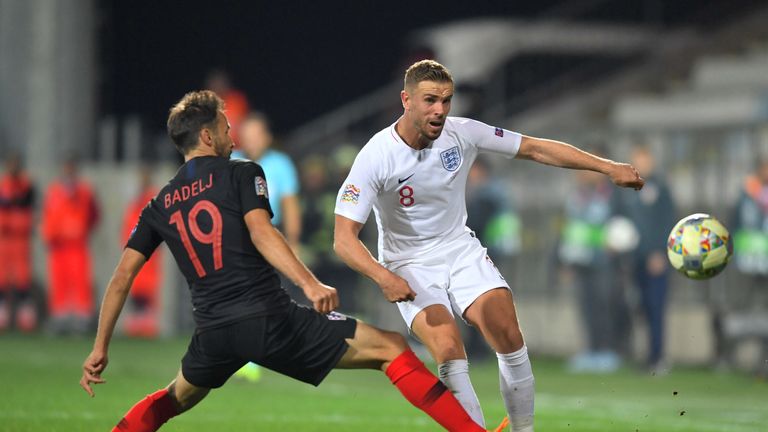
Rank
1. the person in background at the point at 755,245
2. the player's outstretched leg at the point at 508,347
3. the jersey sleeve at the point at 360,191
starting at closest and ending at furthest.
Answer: the jersey sleeve at the point at 360,191 < the player's outstretched leg at the point at 508,347 < the person in background at the point at 755,245

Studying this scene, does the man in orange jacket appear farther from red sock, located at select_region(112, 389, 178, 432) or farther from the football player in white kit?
red sock, located at select_region(112, 389, 178, 432)

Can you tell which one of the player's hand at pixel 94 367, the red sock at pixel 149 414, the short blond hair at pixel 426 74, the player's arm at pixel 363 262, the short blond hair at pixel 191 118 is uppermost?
the short blond hair at pixel 426 74

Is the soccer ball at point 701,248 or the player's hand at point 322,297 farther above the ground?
the soccer ball at point 701,248

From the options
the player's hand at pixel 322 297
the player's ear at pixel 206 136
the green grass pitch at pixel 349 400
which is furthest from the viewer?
the green grass pitch at pixel 349 400

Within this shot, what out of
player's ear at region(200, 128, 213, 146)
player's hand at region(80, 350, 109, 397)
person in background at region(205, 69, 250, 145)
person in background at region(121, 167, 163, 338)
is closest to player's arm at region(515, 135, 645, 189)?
player's ear at region(200, 128, 213, 146)

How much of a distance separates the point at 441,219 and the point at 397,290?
0.88m

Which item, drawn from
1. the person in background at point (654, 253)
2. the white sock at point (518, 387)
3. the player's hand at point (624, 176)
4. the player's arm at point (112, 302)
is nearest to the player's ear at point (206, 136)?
the player's arm at point (112, 302)

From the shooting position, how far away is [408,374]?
6328 millimetres

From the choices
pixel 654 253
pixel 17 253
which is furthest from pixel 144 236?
pixel 17 253

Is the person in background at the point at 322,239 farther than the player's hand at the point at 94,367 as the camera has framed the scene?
Yes

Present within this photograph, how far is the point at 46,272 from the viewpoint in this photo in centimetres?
1911

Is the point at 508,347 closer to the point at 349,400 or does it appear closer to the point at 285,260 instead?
the point at 285,260

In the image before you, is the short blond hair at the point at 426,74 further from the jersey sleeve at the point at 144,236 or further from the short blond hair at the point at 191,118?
the jersey sleeve at the point at 144,236

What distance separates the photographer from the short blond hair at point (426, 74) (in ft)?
22.2
